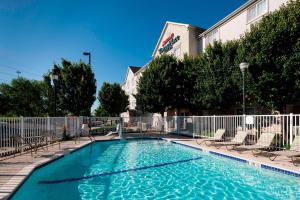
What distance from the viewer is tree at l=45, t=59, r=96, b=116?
74.0 ft

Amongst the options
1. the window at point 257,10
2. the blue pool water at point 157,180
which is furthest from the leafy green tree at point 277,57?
the window at point 257,10

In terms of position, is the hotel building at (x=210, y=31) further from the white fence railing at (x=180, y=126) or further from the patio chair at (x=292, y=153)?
the patio chair at (x=292, y=153)

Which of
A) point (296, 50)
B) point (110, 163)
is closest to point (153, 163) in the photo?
point (110, 163)

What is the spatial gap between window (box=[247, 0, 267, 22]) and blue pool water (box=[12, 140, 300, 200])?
1408 centimetres

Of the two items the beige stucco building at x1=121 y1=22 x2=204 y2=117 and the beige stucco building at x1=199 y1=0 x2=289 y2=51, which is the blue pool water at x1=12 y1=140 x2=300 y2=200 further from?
the beige stucco building at x1=121 y1=22 x2=204 y2=117

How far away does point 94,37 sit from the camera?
734 inches

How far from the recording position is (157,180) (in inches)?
323

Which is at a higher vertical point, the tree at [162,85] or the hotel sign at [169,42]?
the hotel sign at [169,42]

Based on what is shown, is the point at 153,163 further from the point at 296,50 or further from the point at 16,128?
the point at 296,50

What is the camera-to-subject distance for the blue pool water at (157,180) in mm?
6730

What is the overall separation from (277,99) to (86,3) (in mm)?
12927

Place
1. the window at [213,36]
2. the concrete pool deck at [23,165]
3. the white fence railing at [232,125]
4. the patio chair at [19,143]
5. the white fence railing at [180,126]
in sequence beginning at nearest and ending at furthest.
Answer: the concrete pool deck at [23,165] < the patio chair at [19,143] < the white fence railing at [180,126] < the white fence railing at [232,125] < the window at [213,36]

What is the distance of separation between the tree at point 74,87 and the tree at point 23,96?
15479mm

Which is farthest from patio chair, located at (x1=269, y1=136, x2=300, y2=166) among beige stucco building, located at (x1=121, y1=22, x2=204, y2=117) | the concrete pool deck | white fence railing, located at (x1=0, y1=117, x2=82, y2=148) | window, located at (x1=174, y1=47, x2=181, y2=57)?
window, located at (x1=174, y1=47, x2=181, y2=57)
